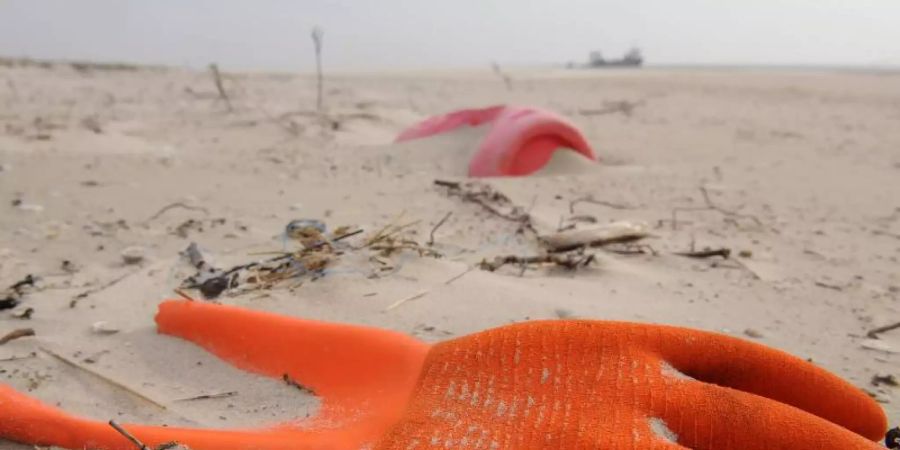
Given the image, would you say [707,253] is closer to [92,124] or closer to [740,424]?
[740,424]

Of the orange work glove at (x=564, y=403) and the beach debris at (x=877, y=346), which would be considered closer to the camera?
the orange work glove at (x=564, y=403)

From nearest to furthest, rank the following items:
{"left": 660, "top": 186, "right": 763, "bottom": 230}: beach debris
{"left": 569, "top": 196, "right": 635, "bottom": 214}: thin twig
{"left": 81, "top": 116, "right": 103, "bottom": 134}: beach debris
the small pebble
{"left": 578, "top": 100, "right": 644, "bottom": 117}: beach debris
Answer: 1. the small pebble
2. {"left": 660, "top": 186, "right": 763, "bottom": 230}: beach debris
3. {"left": 569, "top": 196, "right": 635, "bottom": 214}: thin twig
4. {"left": 81, "top": 116, "right": 103, "bottom": 134}: beach debris
5. {"left": 578, "top": 100, "right": 644, "bottom": 117}: beach debris

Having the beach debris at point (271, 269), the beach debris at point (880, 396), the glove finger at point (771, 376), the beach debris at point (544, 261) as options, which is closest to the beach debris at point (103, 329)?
the beach debris at point (271, 269)

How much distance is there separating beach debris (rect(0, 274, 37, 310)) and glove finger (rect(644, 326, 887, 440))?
6.67 ft

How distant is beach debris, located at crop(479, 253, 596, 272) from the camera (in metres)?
2.82

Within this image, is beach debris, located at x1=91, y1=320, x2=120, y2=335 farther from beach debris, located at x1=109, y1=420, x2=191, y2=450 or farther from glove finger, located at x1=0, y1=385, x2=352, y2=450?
beach debris, located at x1=109, y1=420, x2=191, y2=450

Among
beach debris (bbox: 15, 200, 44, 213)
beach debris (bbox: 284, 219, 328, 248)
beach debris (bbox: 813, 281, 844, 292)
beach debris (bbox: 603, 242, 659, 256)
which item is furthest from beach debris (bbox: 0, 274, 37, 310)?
beach debris (bbox: 813, 281, 844, 292)

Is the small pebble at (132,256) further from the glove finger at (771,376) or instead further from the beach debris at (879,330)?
the beach debris at (879,330)

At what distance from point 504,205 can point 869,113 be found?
7.44 meters

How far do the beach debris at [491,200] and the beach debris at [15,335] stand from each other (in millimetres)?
2026

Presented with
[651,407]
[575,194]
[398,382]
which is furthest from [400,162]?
[651,407]

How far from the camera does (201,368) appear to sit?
6.44 ft

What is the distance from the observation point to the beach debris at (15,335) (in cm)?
203

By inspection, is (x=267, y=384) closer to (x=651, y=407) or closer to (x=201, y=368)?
(x=201, y=368)
